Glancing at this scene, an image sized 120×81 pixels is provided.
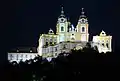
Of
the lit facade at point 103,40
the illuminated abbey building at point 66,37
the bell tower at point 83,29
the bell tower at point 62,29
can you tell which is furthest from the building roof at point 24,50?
the lit facade at point 103,40

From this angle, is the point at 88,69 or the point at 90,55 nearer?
the point at 88,69

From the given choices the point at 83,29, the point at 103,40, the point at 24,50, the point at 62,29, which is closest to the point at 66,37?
the point at 62,29

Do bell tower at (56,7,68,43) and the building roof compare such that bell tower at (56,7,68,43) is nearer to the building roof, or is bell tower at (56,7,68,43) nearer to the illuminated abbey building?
the illuminated abbey building

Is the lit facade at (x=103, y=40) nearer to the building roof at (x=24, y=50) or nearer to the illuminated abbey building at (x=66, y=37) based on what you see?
the illuminated abbey building at (x=66, y=37)

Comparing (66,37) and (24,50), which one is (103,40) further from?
(24,50)

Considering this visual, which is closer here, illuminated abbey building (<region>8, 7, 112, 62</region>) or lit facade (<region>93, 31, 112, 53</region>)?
lit facade (<region>93, 31, 112, 53</region>)

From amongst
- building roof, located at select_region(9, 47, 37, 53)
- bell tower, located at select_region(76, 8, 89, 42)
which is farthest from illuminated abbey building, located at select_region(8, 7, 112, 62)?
building roof, located at select_region(9, 47, 37, 53)

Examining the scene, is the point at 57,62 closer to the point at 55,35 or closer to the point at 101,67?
the point at 101,67

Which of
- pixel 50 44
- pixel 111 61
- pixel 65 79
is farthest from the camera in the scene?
pixel 50 44

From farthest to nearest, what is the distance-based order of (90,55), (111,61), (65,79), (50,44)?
(50,44) < (90,55) < (111,61) < (65,79)

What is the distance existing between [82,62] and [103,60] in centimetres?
126

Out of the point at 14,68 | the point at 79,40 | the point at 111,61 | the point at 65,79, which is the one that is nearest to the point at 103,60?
the point at 111,61

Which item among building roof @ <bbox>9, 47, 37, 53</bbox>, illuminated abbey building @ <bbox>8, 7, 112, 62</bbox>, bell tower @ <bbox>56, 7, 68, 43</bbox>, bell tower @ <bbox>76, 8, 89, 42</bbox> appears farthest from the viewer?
building roof @ <bbox>9, 47, 37, 53</bbox>

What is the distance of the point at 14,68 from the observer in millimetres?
39969
